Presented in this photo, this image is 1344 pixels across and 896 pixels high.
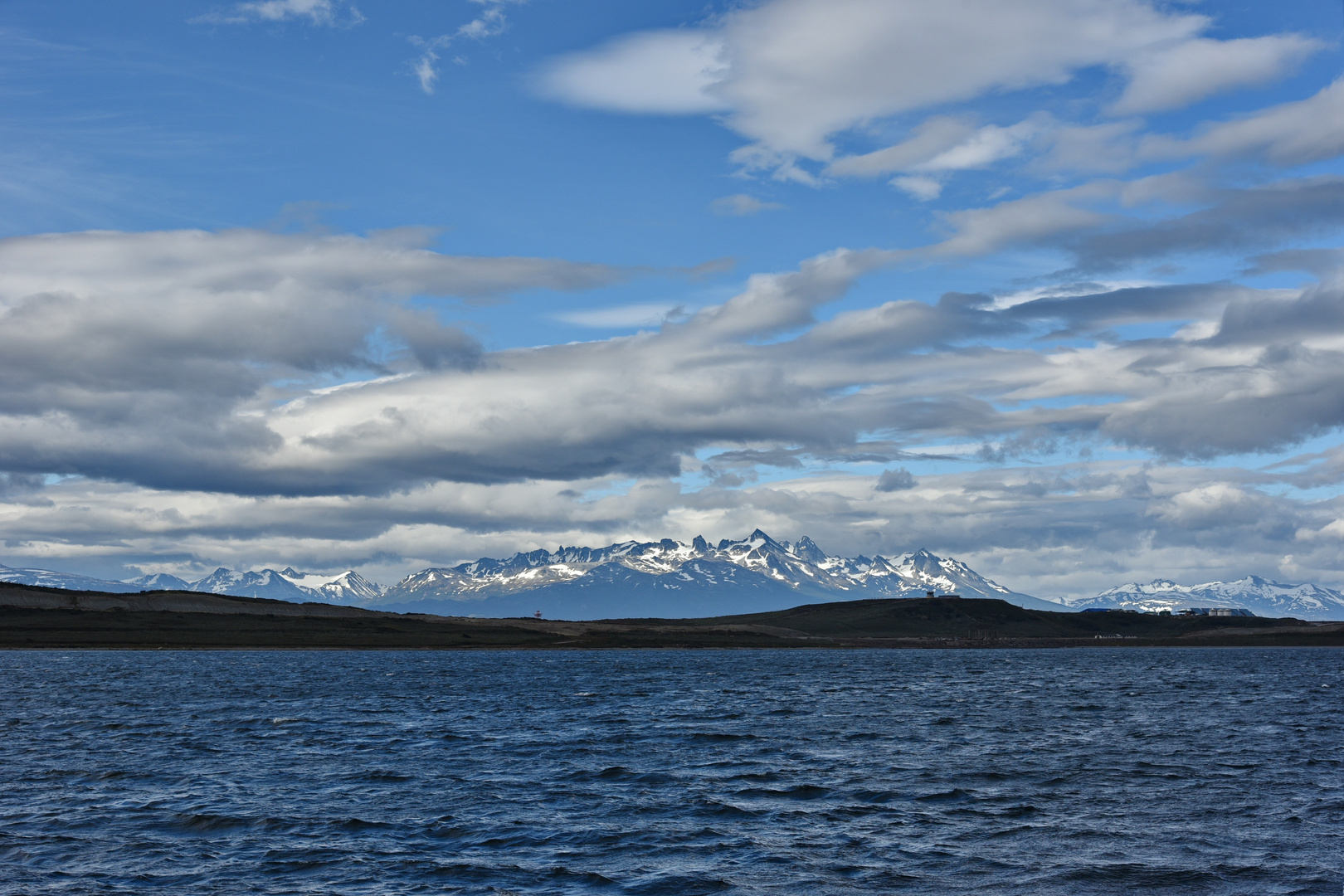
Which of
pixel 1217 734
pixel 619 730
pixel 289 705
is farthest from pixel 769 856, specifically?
pixel 289 705

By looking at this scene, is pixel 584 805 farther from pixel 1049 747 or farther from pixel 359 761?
pixel 1049 747

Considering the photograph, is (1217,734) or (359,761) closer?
(359,761)

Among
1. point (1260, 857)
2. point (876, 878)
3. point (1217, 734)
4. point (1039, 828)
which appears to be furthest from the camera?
point (1217, 734)

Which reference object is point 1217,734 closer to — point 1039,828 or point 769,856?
point 1039,828

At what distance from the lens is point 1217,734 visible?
80000 millimetres

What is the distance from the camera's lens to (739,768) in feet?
202

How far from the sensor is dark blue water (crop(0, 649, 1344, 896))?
36375mm

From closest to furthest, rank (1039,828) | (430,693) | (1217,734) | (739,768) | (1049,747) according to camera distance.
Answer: (1039,828), (739,768), (1049,747), (1217,734), (430,693)

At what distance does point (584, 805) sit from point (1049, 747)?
37386 mm

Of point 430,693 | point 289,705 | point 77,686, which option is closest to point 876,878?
point 289,705

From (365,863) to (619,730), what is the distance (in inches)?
1811

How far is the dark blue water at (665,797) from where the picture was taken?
36375mm

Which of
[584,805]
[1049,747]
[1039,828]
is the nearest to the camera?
[1039,828]

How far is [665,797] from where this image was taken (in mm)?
52062
